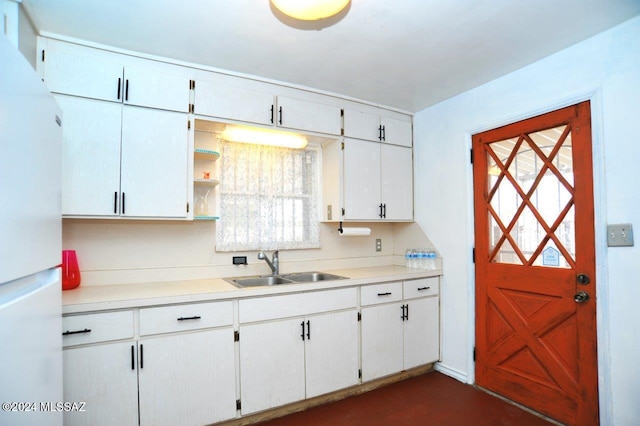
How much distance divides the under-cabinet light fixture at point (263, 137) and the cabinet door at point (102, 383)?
1670mm

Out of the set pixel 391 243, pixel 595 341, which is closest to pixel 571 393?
pixel 595 341

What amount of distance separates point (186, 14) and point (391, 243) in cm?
284

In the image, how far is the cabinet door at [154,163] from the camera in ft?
7.31

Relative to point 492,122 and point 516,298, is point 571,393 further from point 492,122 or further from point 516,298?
point 492,122

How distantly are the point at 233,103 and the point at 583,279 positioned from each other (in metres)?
2.71

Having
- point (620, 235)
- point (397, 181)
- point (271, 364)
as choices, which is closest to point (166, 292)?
point (271, 364)

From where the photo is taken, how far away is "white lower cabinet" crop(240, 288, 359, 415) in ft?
7.40

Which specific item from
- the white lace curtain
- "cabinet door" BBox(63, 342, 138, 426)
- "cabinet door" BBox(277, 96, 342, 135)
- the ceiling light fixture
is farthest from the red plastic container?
the ceiling light fixture

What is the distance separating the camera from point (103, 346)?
1.86 meters

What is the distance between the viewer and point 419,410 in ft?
8.18

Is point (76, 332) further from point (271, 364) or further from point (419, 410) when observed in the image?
point (419, 410)

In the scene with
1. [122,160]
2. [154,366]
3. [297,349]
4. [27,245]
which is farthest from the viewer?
[297,349]

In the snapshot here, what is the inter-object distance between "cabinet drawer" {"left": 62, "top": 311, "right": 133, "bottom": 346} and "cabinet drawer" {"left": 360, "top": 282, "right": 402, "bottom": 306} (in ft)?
5.47

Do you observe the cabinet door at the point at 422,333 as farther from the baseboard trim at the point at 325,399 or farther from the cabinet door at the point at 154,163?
the cabinet door at the point at 154,163
